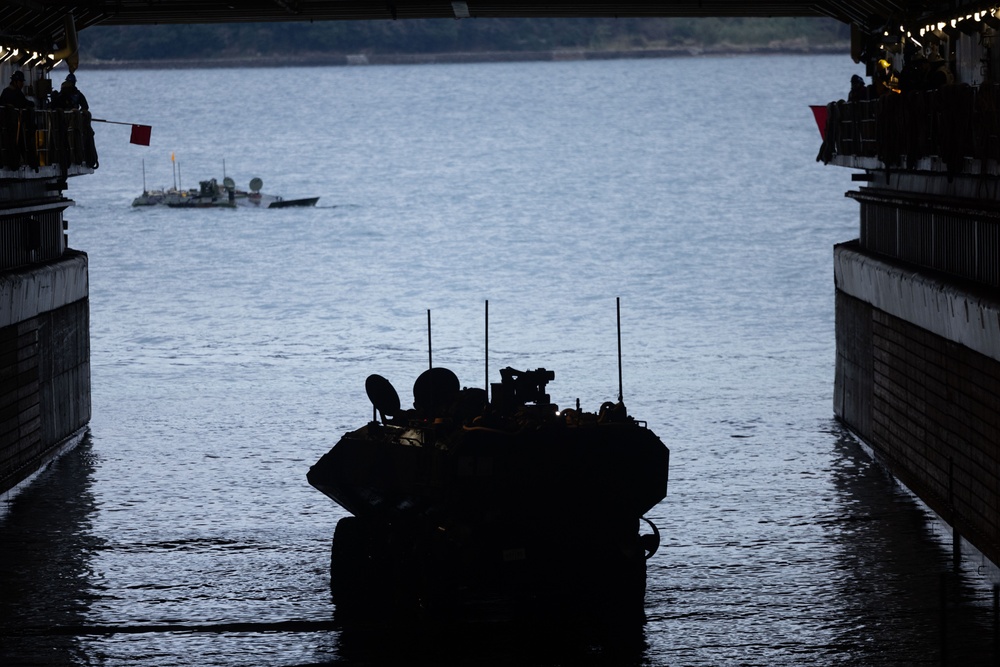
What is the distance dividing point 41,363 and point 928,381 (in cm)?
1693

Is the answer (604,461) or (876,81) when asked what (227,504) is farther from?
(876,81)

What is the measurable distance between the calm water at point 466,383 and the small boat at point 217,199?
16.5ft

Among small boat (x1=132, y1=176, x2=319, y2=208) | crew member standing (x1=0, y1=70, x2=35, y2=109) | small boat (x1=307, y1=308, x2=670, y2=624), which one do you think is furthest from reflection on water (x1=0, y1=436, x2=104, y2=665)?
small boat (x1=132, y1=176, x2=319, y2=208)

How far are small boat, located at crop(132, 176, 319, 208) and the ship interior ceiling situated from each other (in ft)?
336

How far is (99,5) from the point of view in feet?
125

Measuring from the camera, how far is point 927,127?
27891 mm

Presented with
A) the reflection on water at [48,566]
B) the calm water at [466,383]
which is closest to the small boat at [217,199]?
the calm water at [466,383]

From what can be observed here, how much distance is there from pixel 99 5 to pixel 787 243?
84.2m

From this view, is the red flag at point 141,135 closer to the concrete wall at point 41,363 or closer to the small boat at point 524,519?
the concrete wall at point 41,363

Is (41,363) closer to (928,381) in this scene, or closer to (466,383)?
(928,381)

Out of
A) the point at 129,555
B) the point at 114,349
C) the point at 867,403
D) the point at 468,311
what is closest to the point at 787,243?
the point at 468,311

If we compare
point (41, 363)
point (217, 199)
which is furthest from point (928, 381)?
point (217, 199)

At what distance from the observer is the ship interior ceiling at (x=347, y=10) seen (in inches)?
1443

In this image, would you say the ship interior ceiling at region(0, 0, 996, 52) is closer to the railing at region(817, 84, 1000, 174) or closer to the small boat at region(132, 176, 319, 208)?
the railing at region(817, 84, 1000, 174)
